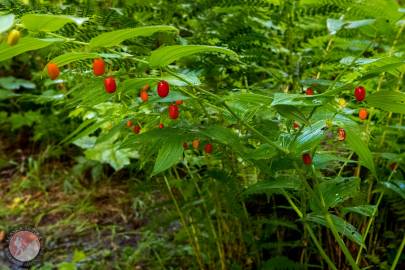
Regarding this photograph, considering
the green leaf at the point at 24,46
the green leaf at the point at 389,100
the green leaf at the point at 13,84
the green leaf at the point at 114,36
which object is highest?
the green leaf at the point at 114,36

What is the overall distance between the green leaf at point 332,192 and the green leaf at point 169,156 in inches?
10.8

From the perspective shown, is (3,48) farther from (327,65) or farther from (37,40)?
(327,65)

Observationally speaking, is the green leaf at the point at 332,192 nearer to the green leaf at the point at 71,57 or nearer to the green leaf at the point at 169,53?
the green leaf at the point at 169,53

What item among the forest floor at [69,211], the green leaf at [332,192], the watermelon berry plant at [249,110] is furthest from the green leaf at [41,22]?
the forest floor at [69,211]

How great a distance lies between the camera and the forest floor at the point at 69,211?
83.0 inches

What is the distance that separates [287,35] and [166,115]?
0.57 meters

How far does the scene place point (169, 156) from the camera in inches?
32.2

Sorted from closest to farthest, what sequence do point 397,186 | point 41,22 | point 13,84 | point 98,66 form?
point 41,22 < point 98,66 < point 397,186 < point 13,84

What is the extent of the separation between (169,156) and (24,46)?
12.3 inches

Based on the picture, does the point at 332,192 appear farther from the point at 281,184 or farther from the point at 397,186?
the point at 397,186

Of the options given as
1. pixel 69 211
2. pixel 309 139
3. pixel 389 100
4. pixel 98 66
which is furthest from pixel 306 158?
pixel 69 211

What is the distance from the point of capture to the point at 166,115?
39.8 inches

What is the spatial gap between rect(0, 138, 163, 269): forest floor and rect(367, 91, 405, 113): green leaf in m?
1.25

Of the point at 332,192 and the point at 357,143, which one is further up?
the point at 357,143
